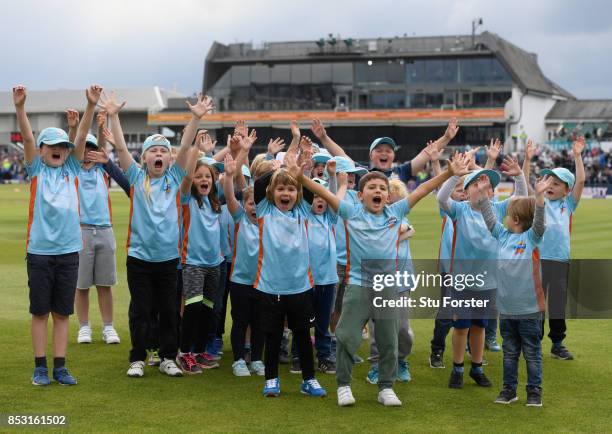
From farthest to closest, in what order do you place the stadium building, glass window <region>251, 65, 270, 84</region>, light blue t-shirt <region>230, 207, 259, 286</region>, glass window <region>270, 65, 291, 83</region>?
glass window <region>251, 65, 270, 84</region> → glass window <region>270, 65, 291, 83</region> → the stadium building → light blue t-shirt <region>230, 207, 259, 286</region>

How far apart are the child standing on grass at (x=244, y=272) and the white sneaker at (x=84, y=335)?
2008 mm

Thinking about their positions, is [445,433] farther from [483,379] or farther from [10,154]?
[10,154]

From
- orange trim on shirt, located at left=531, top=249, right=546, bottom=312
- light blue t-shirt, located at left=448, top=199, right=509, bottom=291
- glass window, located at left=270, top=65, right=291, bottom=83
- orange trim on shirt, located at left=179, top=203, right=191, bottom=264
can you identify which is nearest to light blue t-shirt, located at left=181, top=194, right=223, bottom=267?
orange trim on shirt, located at left=179, top=203, right=191, bottom=264

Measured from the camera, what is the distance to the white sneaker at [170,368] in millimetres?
7555

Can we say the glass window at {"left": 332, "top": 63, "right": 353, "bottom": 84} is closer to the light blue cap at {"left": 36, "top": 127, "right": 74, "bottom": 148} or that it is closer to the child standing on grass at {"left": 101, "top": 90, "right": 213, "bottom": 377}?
the child standing on grass at {"left": 101, "top": 90, "right": 213, "bottom": 377}

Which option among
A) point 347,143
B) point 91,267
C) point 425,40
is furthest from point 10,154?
point 91,267

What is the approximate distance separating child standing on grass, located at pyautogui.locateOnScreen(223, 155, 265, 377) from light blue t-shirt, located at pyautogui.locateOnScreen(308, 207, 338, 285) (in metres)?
0.51

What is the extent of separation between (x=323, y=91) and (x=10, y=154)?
2751 cm

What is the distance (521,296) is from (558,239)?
2.21 m

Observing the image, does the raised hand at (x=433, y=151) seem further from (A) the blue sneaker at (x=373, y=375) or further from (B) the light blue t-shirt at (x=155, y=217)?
(B) the light blue t-shirt at (x=155, y=217)

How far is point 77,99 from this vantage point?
77.1 meters

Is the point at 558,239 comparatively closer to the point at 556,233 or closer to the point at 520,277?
the point at 556,233

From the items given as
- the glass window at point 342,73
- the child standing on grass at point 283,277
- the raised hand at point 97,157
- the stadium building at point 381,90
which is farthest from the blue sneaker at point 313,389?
the glass window at point 342,73

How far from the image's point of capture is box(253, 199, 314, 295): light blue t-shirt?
6.89 meters
